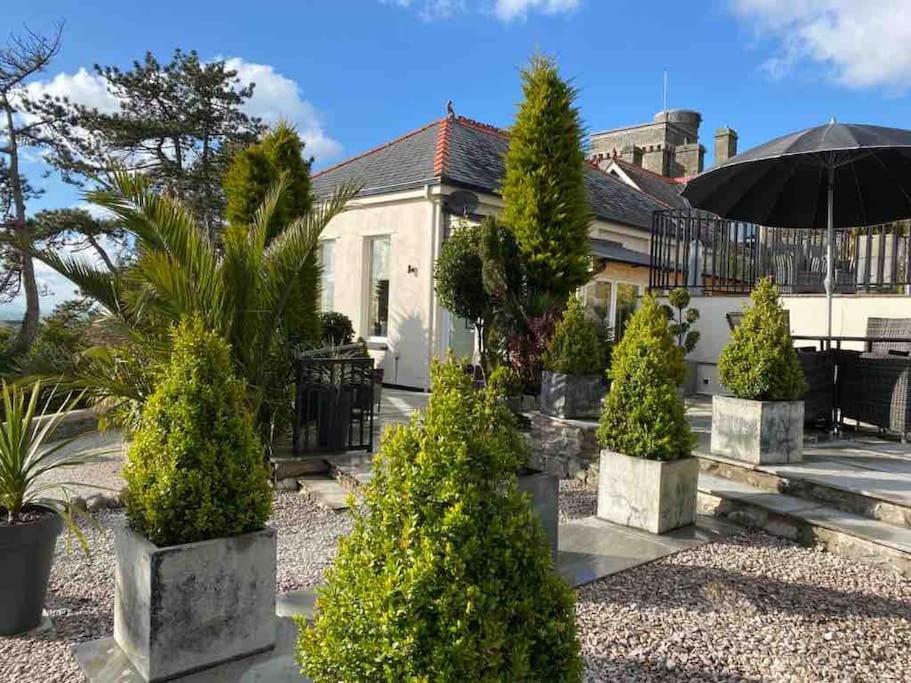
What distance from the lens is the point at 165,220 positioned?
553 centimetres

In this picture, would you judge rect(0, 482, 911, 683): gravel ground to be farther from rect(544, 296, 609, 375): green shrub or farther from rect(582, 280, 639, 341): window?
rect(582, 280, 639, 341): window

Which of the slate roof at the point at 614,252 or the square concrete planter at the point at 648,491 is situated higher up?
the slate roof at the point at 614,252

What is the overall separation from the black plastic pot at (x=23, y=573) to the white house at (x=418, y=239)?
8.06 m

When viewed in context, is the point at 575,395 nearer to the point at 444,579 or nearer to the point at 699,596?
the point at 699,596

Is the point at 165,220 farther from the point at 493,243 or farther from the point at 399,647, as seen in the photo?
the point at 399,647

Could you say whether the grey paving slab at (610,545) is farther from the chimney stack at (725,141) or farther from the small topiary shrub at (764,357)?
the chimney stack at (725,141)

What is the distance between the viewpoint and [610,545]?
4191mm

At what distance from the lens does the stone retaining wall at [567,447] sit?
631 cm

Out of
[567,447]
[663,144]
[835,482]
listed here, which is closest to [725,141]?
[663,144]

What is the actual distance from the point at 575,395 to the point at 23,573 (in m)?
5.08

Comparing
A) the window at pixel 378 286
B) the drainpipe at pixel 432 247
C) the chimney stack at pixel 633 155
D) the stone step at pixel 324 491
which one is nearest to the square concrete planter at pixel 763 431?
the stone step at pixel 324 491

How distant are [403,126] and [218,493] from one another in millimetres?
15336

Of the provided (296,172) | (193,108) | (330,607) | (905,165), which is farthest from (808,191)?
(193,108)

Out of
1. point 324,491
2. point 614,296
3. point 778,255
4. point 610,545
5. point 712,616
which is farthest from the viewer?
point 614,296
